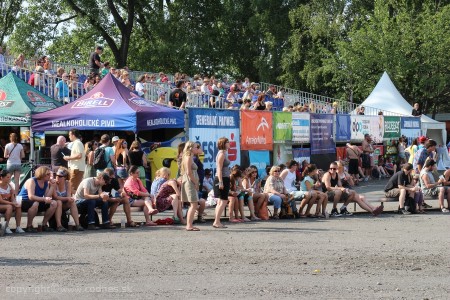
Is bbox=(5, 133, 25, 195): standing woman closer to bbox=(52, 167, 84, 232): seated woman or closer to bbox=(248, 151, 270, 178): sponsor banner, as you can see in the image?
bbox=(52, 167, 84, 232): seated woman

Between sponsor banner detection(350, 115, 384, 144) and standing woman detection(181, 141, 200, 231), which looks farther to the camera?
sponsor banner detection(350, 115, 384, 144)

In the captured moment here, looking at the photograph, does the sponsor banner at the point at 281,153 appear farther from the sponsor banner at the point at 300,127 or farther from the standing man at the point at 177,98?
the standing man at the point at 177,98

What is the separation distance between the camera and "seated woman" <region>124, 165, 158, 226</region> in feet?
56.0

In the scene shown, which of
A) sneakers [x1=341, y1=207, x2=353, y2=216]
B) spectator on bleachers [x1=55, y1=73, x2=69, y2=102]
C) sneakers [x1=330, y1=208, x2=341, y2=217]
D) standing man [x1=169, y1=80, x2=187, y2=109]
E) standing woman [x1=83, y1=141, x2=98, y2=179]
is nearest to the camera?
standing woman [x1=83, y1=141, x2=98, y2=179]

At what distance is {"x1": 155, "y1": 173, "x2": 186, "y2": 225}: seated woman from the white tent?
2394 cm

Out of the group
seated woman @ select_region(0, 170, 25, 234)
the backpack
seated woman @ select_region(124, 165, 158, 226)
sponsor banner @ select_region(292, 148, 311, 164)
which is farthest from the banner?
seated woman @ select_region(0, 170, 25, 234)

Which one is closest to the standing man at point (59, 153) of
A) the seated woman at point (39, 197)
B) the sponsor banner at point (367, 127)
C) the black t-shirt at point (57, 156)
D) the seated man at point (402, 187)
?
the black t-shirt at point (57, 156)

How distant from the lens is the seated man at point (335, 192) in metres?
19.5

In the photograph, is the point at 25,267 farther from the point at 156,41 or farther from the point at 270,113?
the point at 156,41

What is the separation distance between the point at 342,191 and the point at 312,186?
710 mm

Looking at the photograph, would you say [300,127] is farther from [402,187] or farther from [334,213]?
[334,213]

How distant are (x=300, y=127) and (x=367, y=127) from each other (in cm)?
647

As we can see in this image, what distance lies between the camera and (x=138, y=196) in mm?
17188

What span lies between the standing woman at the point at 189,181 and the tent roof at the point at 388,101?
2484 cm
